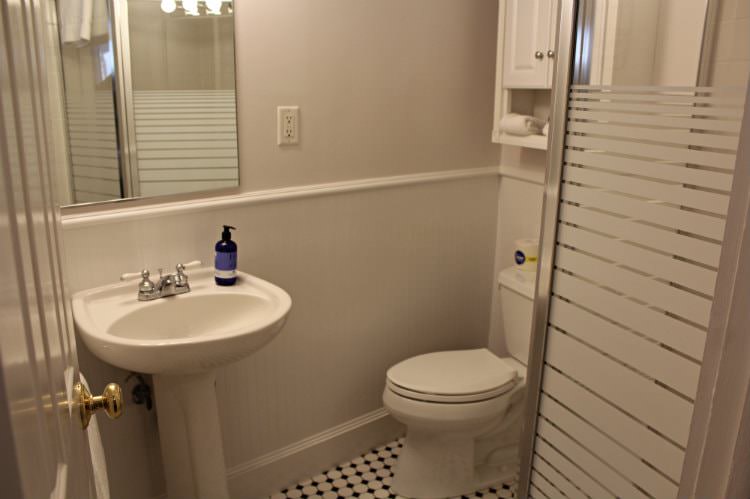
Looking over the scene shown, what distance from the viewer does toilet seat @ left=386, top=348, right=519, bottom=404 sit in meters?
2.12

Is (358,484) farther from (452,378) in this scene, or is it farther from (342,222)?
(342,222)

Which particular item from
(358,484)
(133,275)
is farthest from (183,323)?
(358,484)

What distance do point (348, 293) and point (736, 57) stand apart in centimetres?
147

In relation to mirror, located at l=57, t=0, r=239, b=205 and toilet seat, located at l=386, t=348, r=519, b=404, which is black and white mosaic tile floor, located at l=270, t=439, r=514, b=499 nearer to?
toilet seat, located at l=386, t=348, r=519, b=404

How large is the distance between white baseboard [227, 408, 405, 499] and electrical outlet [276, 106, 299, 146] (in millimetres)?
1090

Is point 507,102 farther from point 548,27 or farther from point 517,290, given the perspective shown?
point 517,290

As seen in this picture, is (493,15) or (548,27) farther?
(493,15)

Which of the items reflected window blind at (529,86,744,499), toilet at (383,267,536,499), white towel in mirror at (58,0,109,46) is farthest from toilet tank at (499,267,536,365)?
white towel in mirror at (58,0,109,46)

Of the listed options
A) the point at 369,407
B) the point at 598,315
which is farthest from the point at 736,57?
the point at 369,407

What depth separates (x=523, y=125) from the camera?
2.25 m

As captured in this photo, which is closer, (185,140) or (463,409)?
(185,140)

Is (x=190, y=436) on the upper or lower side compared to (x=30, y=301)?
lower

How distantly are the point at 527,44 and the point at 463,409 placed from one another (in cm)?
122

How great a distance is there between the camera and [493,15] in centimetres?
244
